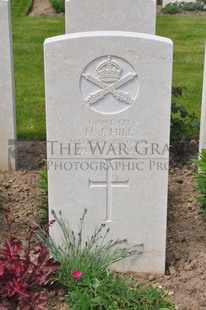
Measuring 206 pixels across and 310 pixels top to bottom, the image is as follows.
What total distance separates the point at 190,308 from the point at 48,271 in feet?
3.03

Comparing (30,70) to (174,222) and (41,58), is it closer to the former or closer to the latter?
(41,58)

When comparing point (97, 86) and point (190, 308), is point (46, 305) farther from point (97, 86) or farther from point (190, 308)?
point (97, 86)

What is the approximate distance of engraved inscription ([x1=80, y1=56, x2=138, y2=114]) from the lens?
3748 mm

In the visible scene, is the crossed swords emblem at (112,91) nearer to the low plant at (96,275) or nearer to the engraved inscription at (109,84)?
the engraved inscription at (109,84)

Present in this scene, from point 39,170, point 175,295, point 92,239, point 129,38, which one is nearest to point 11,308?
point 92,239

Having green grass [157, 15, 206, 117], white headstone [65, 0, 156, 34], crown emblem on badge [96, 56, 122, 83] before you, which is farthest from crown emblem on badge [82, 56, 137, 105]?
green grass [157, 15, 206, 117]

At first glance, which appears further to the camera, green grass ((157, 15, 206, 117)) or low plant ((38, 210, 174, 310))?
green grass ((157, 15, 206, 117))

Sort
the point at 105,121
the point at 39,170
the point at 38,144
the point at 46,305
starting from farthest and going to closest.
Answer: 1. the point at 38,144
2. the point at 39,170
3. the point at 105,121
4. the point at 46,305

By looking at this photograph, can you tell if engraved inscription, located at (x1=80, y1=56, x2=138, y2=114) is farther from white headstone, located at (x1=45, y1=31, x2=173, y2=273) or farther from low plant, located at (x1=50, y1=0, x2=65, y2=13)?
low plant, located at (x1=50, y1=0, x2=65, y2=13)

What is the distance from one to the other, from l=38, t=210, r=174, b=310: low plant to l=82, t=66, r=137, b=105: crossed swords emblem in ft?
2.65

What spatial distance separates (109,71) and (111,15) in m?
2.33

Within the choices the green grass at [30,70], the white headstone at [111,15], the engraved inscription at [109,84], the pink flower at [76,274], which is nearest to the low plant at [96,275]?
the pink flower at [76,274]

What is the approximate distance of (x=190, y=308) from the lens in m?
3.80

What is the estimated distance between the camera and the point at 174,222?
4.88 metres
